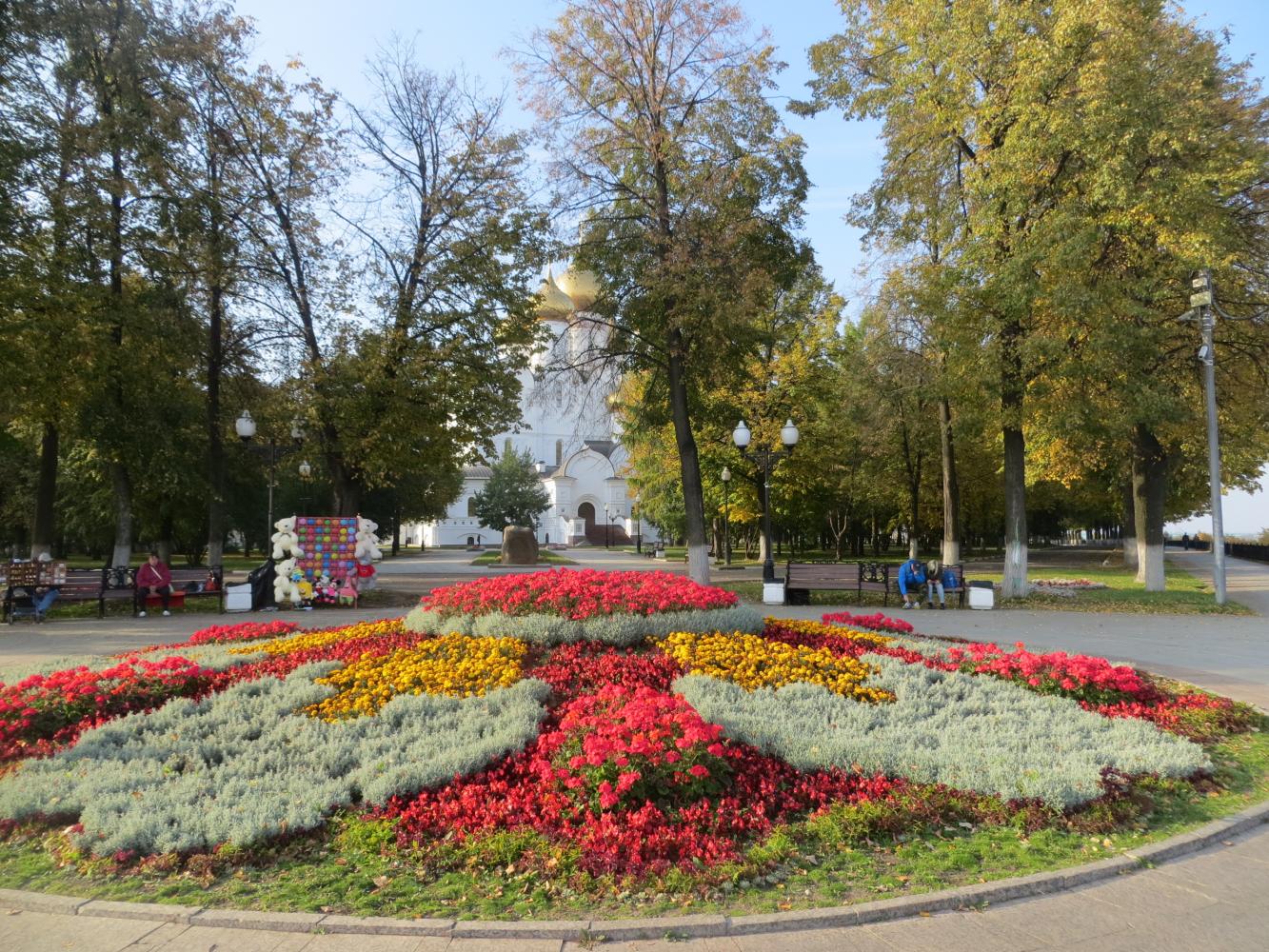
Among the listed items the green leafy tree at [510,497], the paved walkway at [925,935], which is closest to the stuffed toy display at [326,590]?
the paved walkway at [925,935]

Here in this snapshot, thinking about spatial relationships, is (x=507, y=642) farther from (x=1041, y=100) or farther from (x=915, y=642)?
(x=1041, y=100)

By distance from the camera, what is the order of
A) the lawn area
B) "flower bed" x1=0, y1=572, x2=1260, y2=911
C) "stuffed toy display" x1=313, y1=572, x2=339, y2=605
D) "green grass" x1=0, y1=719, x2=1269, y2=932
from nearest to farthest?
"green grass" x1=0, y1=719, x2=1269, y2=932 < "flower bed" x1=0, y1=572, x2=1260, y2=911 < the lawn area < "stuffed toy display" x1=313, y1=572, x2=339, y2=605

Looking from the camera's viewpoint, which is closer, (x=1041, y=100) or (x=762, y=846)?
(x=762, y=846)

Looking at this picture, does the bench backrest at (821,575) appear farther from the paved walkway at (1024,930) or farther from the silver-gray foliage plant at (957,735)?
the paved walkway at (1024,930)

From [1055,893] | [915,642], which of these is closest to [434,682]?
[1055,893]

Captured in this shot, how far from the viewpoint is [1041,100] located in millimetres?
13602

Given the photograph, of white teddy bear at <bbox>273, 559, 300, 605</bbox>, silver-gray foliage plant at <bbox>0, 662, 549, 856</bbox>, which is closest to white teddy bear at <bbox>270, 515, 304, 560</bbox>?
white teddy bear at <bbox>273, 559, 300, 605</bbox>

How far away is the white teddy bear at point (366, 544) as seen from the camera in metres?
15.5

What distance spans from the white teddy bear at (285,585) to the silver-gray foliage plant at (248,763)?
9.12 m

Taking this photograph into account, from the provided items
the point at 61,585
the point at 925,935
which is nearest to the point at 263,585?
the point at 61,585

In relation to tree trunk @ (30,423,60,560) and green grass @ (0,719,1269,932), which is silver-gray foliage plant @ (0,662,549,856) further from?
tree trunk @ (30,423,60,560)

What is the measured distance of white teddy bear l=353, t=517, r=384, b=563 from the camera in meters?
15.5

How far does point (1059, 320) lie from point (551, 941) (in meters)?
15.5

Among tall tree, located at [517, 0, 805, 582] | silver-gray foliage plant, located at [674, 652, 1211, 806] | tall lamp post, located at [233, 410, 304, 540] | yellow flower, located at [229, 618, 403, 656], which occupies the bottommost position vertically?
silver-gray foliage plant, located at [674, 652, 1211, 806]
